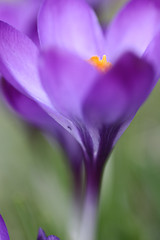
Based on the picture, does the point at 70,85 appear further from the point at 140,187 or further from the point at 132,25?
the point at 140,187

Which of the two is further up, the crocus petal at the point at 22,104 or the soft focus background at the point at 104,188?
the crocus petal at the point at 22,104

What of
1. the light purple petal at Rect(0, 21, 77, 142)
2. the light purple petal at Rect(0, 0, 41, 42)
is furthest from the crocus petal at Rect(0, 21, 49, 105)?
the light purple petal at Rect(0, 0, 41, 42)

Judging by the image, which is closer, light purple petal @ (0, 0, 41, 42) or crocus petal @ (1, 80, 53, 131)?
crocus petal @ (1, 80, 53, 131)

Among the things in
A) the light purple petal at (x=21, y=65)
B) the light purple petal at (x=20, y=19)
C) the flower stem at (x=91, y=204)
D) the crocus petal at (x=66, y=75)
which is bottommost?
the flower stem at (x=91, y=204)

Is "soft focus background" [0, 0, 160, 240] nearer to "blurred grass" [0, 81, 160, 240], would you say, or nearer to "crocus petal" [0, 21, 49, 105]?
"blurred grass" [0, 81, 160, 240]

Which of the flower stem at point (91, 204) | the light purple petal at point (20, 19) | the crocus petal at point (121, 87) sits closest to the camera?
the crocus petal at point (121, 87)

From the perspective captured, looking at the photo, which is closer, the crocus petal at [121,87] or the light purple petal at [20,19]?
the crocus petal at [121,87]

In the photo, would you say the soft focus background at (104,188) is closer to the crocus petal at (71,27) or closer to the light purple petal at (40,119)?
the light purple petal at (40,119)

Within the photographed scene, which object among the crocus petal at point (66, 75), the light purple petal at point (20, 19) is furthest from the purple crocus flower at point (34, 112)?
the crocus petal at point (66, 75)
